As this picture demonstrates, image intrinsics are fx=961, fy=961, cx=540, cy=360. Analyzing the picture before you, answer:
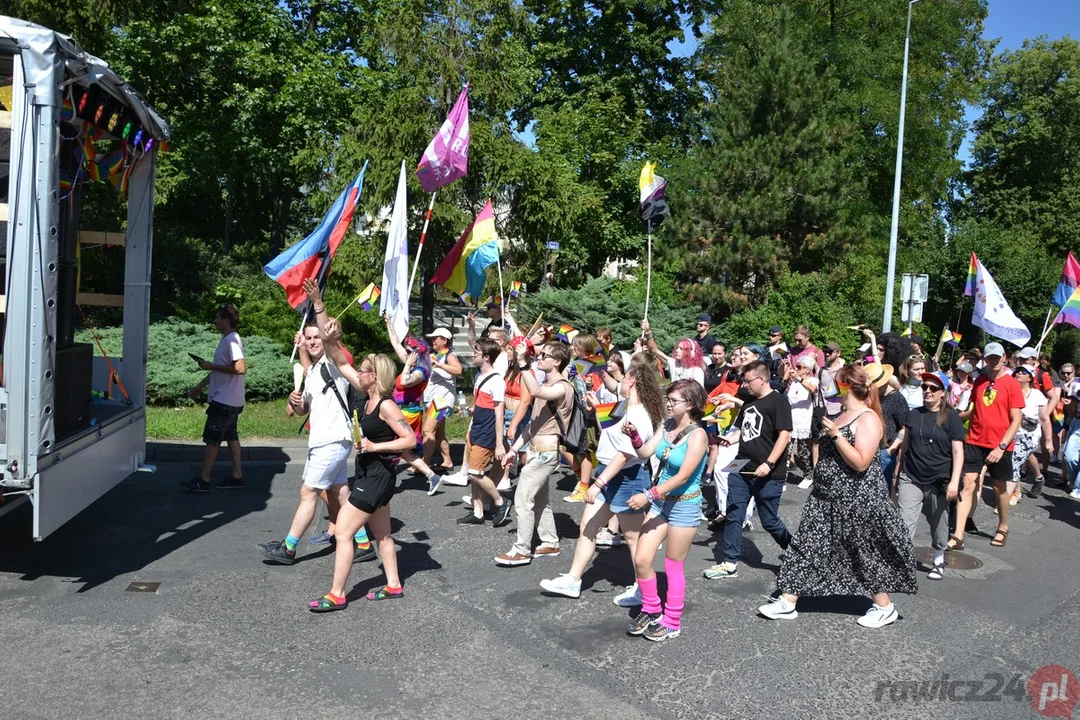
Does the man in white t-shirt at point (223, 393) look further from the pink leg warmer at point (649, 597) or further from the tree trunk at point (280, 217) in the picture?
the tree trunk at point (280, 217)

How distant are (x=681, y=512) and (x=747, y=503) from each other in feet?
5.24

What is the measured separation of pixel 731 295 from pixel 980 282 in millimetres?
7720

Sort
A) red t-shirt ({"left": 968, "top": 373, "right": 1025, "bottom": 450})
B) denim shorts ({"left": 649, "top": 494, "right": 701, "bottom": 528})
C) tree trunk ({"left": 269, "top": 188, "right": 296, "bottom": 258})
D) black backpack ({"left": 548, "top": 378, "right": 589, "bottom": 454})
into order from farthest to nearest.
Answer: tree trunk ({"left": 269, "top": 188, "right": 296, "bottom": 258}) → red t-shirt ({"left": 968, "top": 373, "right": 1025, "bottom": 450}) → black backpack ({"left": 548, "top": 378, "right": 589, "bottom": 454}) → denim shorts ({"left": 649, "top": 494, "right": 701, "bottom": 528})

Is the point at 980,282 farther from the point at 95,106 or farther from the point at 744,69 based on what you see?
the point at 95,106

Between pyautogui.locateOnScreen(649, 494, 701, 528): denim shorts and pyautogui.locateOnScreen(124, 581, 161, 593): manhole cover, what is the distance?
129 inches

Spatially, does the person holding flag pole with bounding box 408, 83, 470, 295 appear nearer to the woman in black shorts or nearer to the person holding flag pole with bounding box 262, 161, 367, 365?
the person holding flag pole with bounding box 262, 161, 367, 365

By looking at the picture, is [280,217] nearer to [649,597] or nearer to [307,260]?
[307,260]

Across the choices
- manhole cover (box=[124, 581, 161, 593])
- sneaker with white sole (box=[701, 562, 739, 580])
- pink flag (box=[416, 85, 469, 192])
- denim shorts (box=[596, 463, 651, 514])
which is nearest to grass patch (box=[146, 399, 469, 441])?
pink flag (box=[416, 85, 469, 192])

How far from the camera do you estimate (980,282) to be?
13.7 m

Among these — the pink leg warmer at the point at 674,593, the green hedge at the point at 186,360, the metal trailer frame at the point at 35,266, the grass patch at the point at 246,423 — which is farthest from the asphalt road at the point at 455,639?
the green hedge at the point at 186,360

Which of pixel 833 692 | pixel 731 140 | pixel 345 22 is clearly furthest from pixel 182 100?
pixel 833 692

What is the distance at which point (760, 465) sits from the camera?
6.96 metres

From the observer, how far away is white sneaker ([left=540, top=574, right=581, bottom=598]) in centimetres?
643

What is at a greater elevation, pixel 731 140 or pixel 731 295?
pixel 731 140
